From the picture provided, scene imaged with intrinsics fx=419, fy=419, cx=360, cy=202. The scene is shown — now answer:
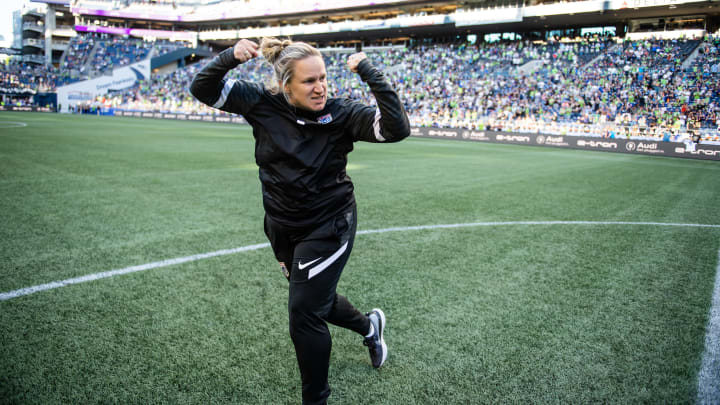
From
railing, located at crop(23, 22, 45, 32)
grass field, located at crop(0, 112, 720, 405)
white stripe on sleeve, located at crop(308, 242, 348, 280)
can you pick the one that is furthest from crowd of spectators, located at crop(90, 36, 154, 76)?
white stripe on sleeve, located at crop(308, 242, 348, 280)

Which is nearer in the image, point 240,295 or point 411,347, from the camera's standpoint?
point 411,347

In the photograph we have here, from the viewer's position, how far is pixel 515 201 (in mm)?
8227

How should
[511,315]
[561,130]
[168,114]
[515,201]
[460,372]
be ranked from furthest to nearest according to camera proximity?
[168,114], [561,130], [515,201], [511,315], [460,372]

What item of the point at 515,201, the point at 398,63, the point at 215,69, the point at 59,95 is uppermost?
the point at 398,63

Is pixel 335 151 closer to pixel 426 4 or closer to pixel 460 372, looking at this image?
pixel 460 372

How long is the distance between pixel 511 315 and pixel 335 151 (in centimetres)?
216

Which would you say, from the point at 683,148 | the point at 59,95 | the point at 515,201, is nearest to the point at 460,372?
the point at 515,201

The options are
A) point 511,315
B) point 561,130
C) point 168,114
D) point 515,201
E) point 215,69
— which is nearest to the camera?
point 215,69

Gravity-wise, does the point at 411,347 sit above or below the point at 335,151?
below

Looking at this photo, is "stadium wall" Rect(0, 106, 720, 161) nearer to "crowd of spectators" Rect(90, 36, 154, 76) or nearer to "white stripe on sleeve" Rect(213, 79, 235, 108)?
"white stripe on sleeve" Rect(213, 79, 235, 108)

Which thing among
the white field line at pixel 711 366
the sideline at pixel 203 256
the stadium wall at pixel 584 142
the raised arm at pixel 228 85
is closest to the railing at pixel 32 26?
the stadium wall at pixel 584 142

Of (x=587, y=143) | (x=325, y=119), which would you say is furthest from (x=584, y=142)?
(x=325, y=119)

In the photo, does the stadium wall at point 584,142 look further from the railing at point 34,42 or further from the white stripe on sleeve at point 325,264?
the railing at point 34,42

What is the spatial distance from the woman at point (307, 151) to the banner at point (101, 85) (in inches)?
2497
